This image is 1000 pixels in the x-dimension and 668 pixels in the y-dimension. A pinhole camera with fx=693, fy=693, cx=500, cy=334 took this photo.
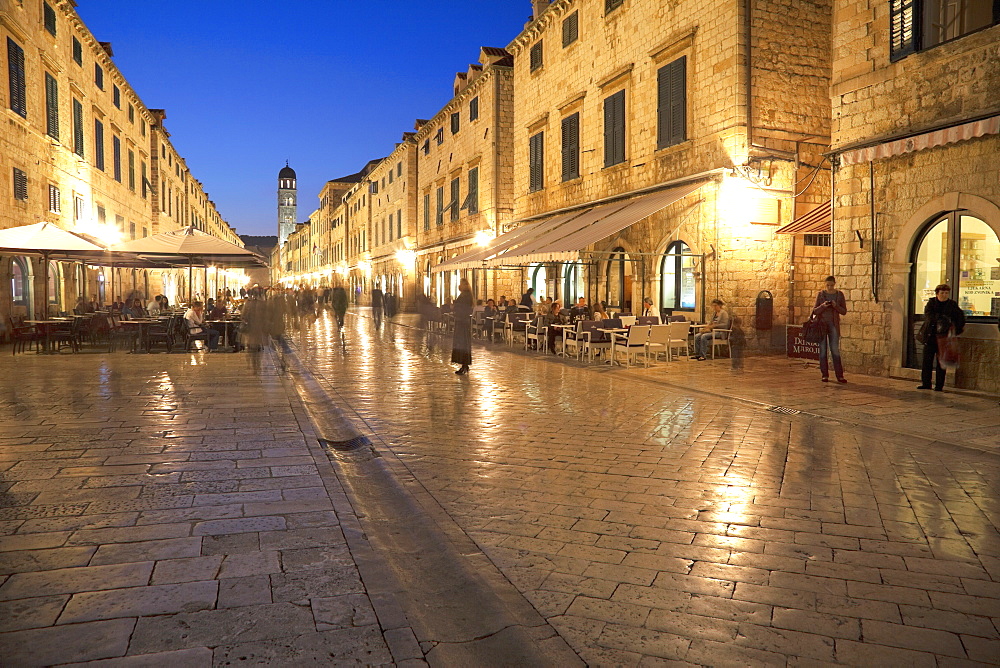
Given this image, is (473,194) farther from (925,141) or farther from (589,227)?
(925,141)

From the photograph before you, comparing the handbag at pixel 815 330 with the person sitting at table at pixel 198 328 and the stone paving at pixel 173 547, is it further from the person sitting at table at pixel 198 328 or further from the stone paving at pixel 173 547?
the person sitting at table at pixel 198 328

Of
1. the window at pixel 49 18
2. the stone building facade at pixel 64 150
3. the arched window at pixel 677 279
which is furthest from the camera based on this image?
the window at pixel 49 18

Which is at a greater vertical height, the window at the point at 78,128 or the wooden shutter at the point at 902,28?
the window at the point at 78,128

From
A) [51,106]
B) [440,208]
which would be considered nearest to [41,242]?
[51,106]

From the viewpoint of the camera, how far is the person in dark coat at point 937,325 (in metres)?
8.80

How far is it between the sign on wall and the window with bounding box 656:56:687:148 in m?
4.57

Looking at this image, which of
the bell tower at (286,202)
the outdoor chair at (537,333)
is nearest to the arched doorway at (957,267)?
the outdoor chair at (537,333)

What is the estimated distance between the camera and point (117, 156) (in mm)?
26047

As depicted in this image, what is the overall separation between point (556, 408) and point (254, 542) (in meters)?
4.81

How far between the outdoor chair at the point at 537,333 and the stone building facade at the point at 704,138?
146 centimetres

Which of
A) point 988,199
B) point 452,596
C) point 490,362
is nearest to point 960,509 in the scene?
point 452,596

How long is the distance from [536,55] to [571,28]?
2.60 metres

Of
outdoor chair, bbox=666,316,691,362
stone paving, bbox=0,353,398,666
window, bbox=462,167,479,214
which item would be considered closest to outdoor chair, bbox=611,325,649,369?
outdoor chair, bbox=666,316,691,362

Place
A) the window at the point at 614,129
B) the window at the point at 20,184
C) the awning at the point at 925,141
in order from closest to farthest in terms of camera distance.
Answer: the awning at the point at 925,141, the window at the point at 20,184, the window at the point at 614,129
